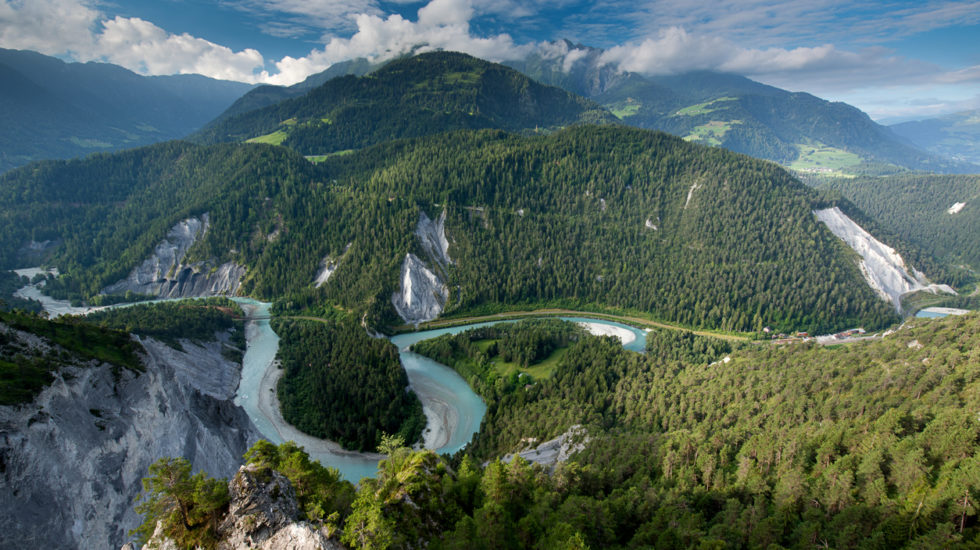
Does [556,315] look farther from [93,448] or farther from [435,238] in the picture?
[93,448]

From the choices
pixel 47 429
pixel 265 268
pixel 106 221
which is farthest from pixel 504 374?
pixel 106 221

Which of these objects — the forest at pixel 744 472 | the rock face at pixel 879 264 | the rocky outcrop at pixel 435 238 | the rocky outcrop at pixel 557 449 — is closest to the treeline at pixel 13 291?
the rocky outcrop at pixel 435 238

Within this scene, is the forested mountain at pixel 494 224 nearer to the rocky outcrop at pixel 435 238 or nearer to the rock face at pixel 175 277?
the rocky outcrop at pixel 435 238

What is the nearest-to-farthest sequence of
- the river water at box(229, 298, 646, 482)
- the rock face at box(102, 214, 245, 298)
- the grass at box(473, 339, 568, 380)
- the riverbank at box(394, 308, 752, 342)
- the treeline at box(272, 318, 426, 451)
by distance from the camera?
the river water at box(229, 298, 646, 482), the treeline at box(272, 318, 426, 451), the grass at box(473, 339, 568, 380), the riverbank at box(394, 308, 752, 342), the rock face at box(102, 214, 245, 298)

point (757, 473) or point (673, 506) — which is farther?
point (757, 473)

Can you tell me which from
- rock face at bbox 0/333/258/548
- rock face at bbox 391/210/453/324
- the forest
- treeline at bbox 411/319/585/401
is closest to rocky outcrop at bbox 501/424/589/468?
the forest

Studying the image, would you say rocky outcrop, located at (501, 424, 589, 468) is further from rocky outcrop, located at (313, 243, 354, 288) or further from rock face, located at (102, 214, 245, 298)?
rock face, located at (102, 214, 245, 298)

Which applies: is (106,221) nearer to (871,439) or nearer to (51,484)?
(51,484)
